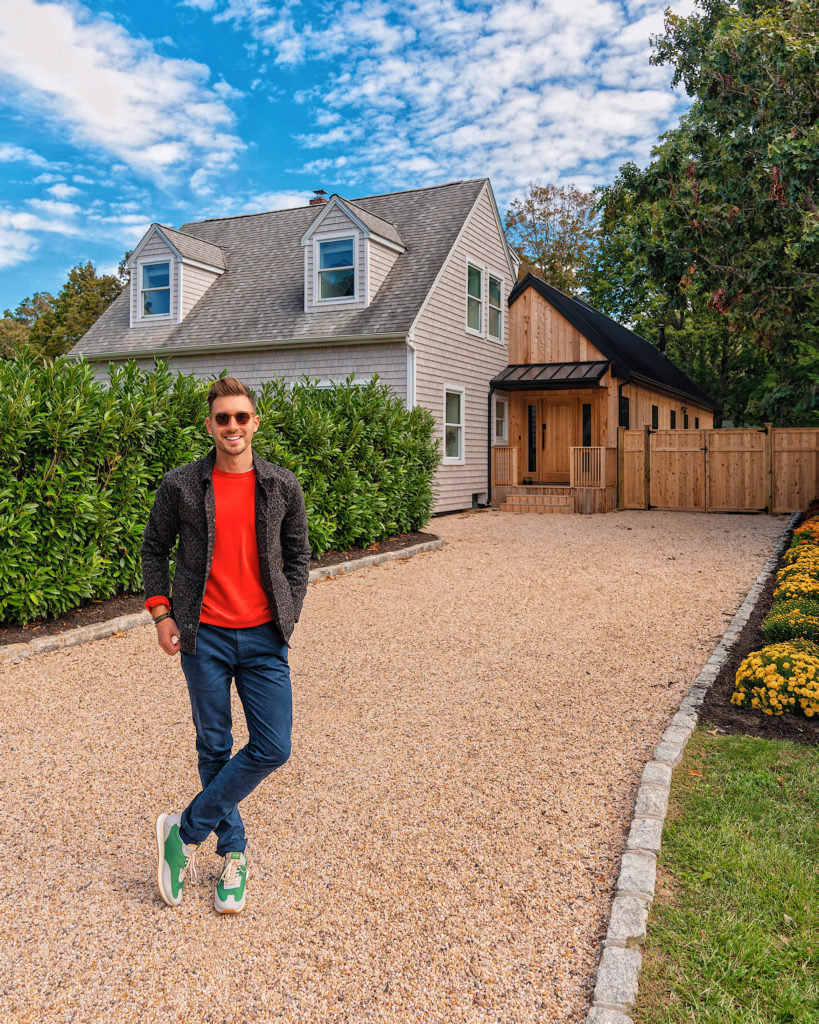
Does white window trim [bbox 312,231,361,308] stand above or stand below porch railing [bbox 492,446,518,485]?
above

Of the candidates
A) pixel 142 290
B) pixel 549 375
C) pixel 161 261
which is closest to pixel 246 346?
pixel 161 261

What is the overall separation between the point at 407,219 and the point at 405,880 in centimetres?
1926

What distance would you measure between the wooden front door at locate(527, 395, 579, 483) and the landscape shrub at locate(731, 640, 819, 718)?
16461 mm

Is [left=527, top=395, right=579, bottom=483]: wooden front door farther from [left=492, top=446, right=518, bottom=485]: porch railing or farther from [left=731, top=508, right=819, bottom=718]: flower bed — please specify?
[left=731, top=508, right=819, bottom=718]: flower bed

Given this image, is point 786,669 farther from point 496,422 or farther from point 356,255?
point 496,422

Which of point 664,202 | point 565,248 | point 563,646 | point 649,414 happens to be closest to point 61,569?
point 563,646

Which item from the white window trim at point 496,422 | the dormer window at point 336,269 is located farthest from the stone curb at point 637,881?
the white window trim at point 496,422

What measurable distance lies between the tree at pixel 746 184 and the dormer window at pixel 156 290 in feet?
40.5

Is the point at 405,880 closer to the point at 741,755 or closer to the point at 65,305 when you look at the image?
the point at 741,755

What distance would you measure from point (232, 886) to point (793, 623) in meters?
4.63

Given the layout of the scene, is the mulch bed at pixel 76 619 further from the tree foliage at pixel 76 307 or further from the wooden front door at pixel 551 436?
the tree foliage at pixel 76 307

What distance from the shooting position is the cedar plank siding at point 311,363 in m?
16.7

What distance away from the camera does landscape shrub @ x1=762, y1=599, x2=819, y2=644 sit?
5.57m

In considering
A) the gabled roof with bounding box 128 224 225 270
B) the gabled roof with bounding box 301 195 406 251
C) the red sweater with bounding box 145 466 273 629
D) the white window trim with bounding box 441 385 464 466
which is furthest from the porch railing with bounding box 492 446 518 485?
the red sweater with bounding box 145 466 273 629
